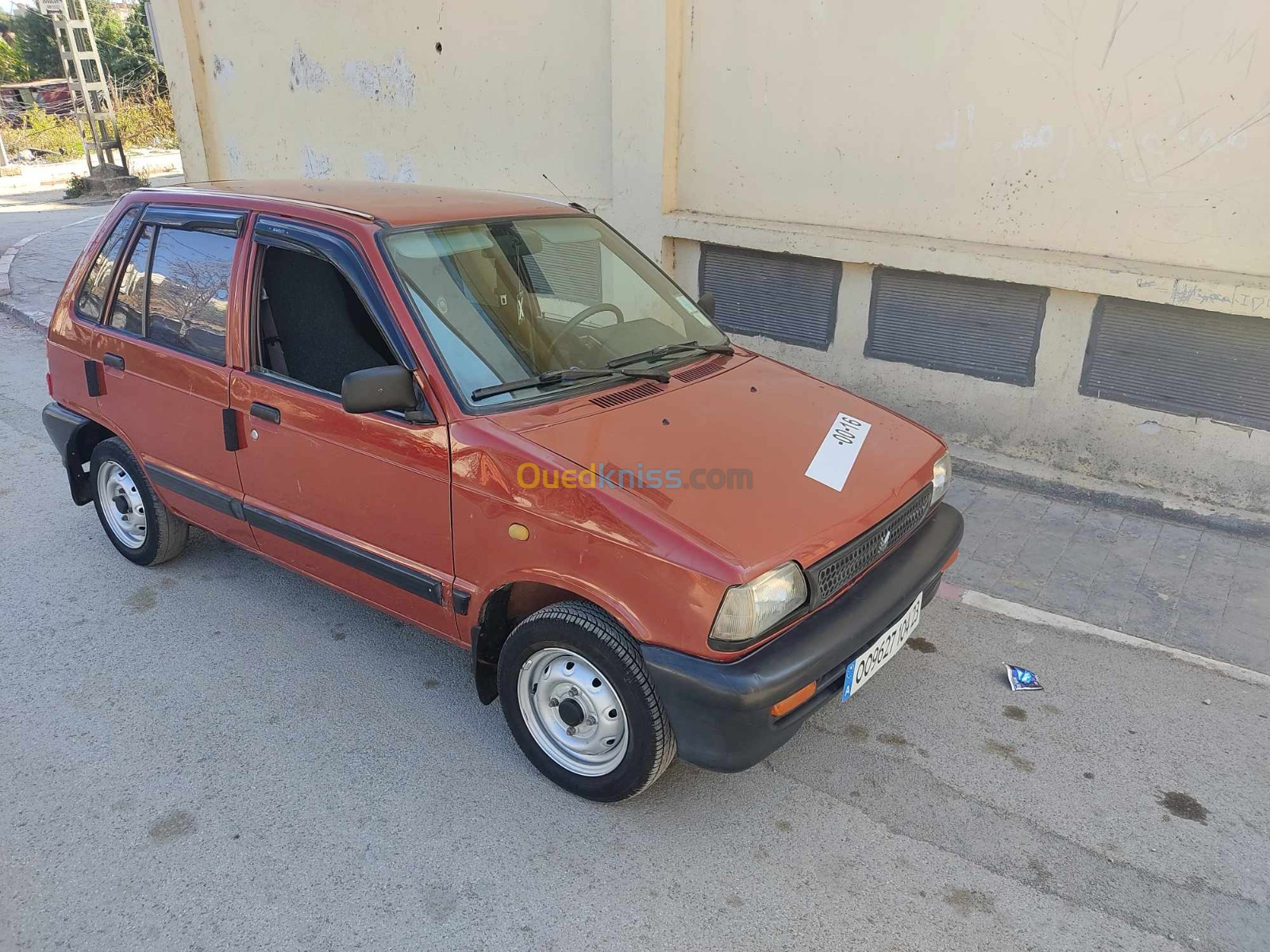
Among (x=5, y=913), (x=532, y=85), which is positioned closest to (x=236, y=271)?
(x=5, y=913)

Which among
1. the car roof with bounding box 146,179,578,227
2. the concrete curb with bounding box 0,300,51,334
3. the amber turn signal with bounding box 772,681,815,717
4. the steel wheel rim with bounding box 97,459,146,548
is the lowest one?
the concrete curb with bounding box 0,300,51,334

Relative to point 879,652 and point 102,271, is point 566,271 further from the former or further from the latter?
point 102,271

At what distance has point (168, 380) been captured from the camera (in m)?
3.72

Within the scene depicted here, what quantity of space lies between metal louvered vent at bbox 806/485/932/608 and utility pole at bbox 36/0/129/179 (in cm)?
2135

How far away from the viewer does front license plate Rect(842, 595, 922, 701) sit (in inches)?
108

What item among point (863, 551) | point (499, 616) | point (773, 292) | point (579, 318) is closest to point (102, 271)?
point (579, 318)

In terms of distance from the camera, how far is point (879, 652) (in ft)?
9.43

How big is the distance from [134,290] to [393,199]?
137cm

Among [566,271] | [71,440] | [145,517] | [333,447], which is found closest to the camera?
[333,447]

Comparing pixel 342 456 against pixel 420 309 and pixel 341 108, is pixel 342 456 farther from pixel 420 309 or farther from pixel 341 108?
pixel 341 108

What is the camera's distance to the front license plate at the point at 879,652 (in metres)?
2.75

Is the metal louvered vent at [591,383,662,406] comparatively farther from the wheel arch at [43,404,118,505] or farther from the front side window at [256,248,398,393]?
the wheel arch at [43,404,118,505]

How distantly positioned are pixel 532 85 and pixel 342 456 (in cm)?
518

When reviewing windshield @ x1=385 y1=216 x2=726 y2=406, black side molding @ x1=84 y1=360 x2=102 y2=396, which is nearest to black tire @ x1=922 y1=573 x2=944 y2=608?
windshield @ x1=385 y1=216 x2=726 y2=406
